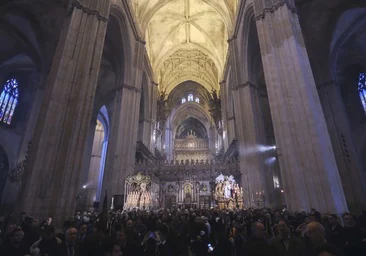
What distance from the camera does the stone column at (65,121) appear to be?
6785 mm

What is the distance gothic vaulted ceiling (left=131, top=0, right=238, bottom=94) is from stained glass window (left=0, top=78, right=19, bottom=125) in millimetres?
12317

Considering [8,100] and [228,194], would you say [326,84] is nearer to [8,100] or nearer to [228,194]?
[228,194]

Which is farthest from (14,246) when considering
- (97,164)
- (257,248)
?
(97,164)

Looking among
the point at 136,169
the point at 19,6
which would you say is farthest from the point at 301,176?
the point at 19,6

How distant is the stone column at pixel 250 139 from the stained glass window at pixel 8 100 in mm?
18869

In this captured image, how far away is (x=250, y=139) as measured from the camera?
12984mm

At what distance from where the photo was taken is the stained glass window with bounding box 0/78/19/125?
16.6 metres

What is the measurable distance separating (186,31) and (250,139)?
18.4 metres

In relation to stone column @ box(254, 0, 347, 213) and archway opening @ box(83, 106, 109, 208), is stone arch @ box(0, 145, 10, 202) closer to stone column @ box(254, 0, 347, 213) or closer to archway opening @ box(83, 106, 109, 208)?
archway opening @ box(83, 106, 109, 208)

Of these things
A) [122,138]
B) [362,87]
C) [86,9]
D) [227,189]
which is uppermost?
[362,87]

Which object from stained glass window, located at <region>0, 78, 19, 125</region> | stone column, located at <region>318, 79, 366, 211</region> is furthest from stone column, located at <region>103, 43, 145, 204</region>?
stone column, located at <region>318, 79, 366, 211</region>

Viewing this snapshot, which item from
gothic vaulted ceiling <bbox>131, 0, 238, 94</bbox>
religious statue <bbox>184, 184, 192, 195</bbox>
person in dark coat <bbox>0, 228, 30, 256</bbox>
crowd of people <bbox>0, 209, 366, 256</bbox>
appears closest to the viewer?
crowd of people <bbox>0, 209, 366, 256</bbox>

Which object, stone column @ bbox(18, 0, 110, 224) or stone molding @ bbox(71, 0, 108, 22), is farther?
stone molding @ bbox(71, 0, 108, 22)

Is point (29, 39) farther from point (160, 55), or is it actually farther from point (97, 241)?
point (97, 241)
